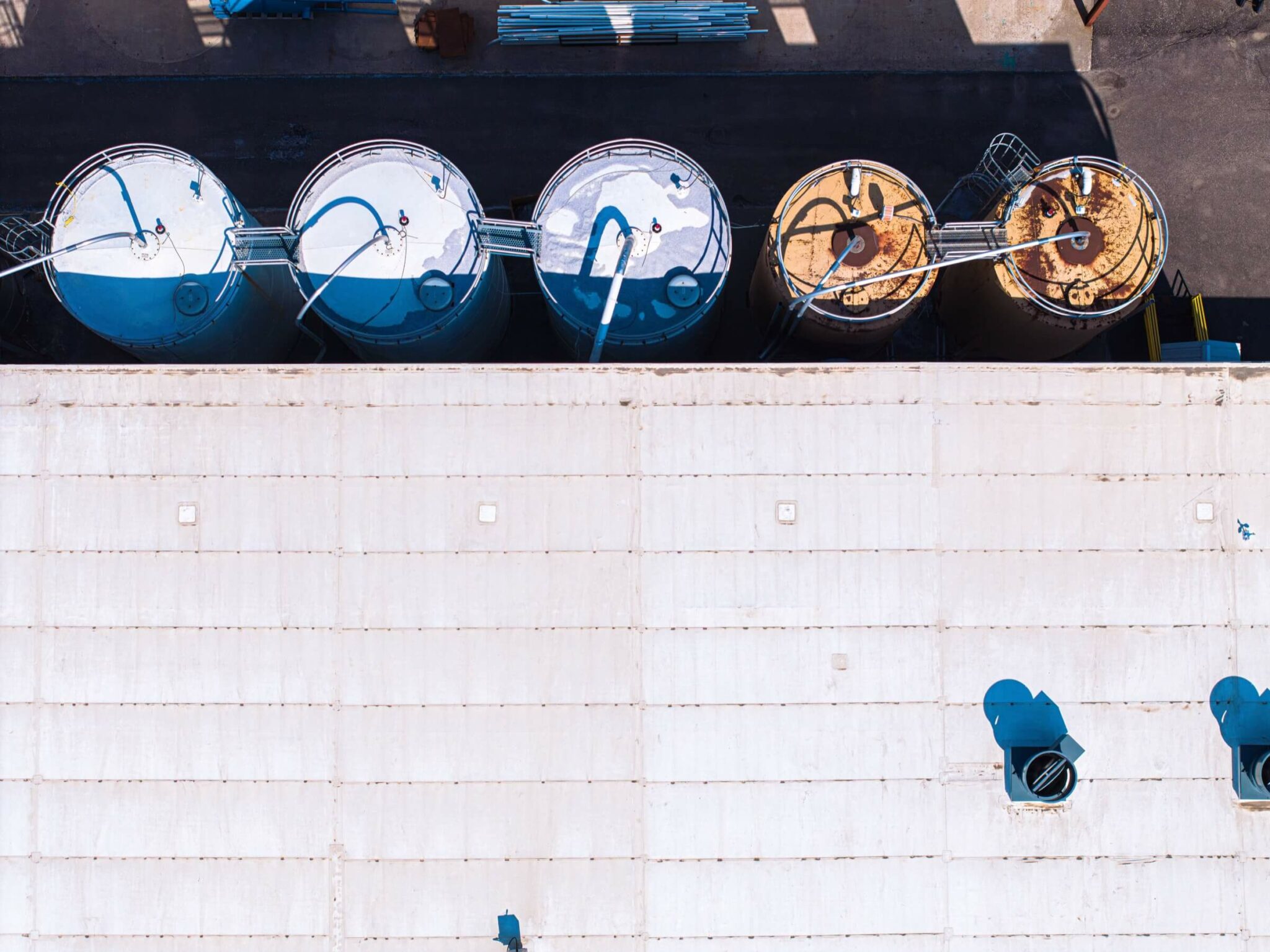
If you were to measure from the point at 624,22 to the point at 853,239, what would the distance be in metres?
11.7

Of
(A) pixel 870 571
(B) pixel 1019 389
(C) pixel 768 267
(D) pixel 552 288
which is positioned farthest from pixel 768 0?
(A) pixel 870 571

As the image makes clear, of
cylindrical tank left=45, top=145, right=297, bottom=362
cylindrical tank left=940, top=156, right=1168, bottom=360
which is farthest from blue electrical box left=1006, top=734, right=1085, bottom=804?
cylindrical tank left=45, top=145, right=297, bottom=362

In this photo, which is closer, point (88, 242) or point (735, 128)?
point (88, 242)

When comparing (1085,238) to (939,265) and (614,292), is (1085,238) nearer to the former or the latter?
(939,265)

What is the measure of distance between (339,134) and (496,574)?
16201mm

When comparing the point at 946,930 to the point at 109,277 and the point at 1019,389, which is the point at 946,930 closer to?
the point at 1019,389

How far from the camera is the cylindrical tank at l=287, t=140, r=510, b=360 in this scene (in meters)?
18.4

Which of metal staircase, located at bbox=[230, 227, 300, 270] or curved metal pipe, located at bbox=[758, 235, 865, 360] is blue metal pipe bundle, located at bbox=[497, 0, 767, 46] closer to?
curved metal pipe, located at bbox=[758, 235, 865, 360]

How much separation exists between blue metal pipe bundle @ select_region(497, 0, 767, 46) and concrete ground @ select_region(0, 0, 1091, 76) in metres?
0.44

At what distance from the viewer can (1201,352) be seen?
22047 millimetres

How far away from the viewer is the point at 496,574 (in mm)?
17562

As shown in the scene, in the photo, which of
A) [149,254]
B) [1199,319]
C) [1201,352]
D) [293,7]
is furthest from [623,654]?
[293,7]

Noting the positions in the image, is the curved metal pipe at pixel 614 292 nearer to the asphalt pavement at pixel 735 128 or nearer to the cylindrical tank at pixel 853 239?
the cylindrical tank at pixel 853 239

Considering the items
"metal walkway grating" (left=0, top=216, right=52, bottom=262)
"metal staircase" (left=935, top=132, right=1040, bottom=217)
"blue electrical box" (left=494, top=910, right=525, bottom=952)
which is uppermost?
"metal staircase" (left=935, top=132, right=1040, bottom=217)
